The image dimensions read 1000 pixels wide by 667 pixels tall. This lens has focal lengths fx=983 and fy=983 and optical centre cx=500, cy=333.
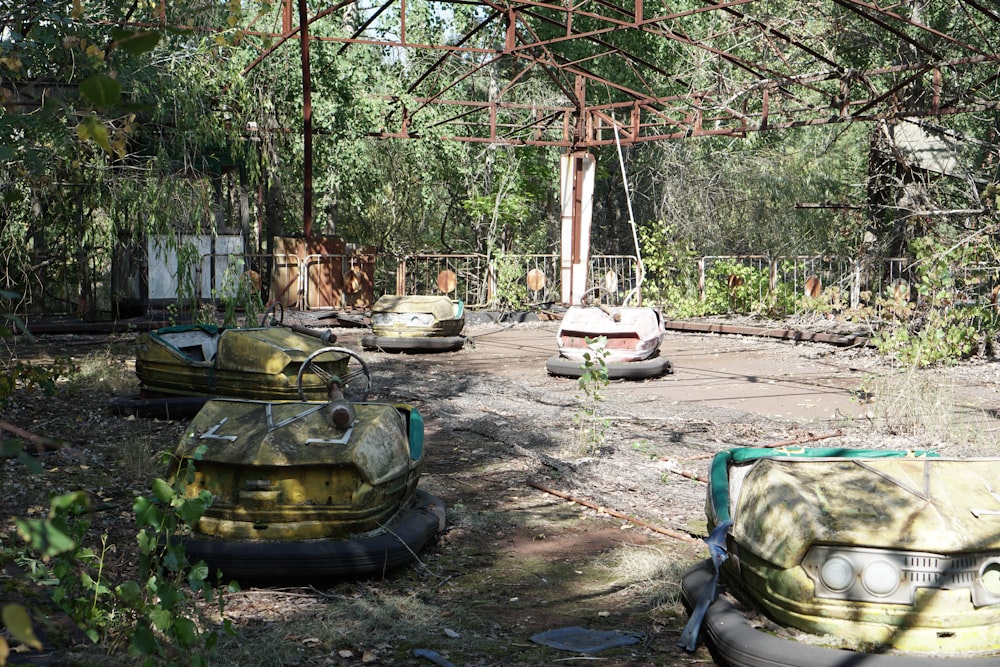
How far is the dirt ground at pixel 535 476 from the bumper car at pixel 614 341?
0.15 meters

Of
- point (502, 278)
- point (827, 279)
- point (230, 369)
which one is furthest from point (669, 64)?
point (230, 369)

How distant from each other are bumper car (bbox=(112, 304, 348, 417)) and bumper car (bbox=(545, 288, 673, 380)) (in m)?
2.87

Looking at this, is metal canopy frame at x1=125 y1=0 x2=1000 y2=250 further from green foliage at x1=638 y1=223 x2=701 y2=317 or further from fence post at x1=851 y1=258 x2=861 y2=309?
fence post at x1=851 y1=258 x2=861 y2=309

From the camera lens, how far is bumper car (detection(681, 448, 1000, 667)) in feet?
Answer: 8.44

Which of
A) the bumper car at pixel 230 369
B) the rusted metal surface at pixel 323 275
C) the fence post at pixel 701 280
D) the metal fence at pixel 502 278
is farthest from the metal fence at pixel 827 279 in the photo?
the bumper car at pixel 230 369

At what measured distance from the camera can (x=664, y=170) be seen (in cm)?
2148

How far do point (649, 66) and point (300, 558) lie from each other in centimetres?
859

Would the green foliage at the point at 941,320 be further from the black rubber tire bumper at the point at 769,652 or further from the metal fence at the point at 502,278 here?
the black rubber tire bumper at the point at 769,652

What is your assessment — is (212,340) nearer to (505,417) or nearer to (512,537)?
(505,417)

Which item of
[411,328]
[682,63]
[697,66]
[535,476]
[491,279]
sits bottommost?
[535,476]

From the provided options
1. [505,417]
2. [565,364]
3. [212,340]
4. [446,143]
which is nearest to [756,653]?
[505,417]

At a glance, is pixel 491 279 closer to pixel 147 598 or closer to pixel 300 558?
pixel 300 558

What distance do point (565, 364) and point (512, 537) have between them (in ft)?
15.3

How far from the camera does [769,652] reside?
2598mm
